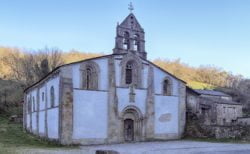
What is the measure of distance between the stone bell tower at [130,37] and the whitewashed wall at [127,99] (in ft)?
11.2

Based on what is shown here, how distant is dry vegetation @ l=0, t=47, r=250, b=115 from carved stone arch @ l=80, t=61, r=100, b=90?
37258 millimetres

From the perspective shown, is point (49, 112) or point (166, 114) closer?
point (49, 112)

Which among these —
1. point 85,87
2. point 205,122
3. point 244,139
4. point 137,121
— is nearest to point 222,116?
point 205,122

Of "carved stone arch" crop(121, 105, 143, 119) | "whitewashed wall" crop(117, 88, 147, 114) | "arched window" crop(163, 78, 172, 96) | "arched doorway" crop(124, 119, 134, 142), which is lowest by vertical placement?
"arched doorway" crop(124, 119, 134, 142)

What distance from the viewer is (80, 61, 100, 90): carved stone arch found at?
1093 inches

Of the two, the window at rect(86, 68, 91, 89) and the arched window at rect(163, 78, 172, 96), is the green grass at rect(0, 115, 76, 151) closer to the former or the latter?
the window at rect(86, 68, 91, 89)

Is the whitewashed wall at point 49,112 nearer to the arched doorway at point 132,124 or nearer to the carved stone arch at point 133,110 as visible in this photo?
the carved stone arch at point 133,110

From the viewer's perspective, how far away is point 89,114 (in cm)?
2767

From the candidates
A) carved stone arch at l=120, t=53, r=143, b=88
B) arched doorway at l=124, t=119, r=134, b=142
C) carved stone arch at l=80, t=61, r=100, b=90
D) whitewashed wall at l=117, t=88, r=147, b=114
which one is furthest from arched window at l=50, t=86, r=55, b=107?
carved stone arch at l=120, t=53, r=143, b=88

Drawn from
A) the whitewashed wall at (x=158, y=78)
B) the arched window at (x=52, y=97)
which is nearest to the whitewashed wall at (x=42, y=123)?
the arched window at (x=52, y=97)

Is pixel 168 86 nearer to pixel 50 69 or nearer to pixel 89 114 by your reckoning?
pixel 89 114

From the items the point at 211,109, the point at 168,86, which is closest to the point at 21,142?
the point at 168,86

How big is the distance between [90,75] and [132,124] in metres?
6.08

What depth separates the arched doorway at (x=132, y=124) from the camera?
98.7 ft
